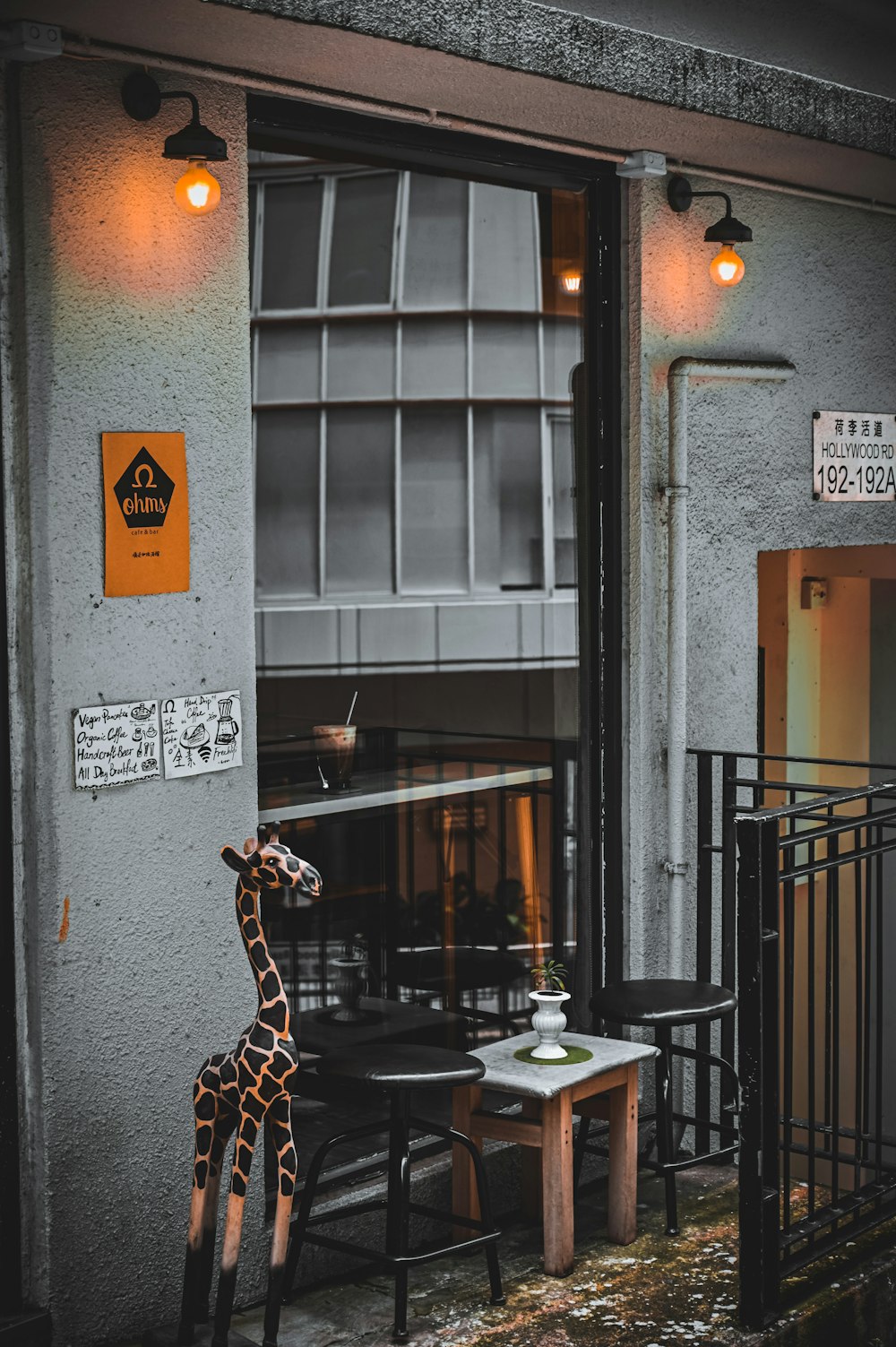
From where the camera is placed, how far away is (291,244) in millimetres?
5898

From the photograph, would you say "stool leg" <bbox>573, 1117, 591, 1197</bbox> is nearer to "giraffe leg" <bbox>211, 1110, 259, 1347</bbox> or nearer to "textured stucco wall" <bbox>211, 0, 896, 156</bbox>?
"giraffe leg" <bbox>211, 1110, 259, 1347</bbox>

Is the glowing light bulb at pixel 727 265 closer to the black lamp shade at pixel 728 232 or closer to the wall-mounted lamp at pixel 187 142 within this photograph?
the black lamp shade at pixel 728 232

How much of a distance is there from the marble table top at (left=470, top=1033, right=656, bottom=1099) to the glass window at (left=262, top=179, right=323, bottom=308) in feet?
8.90

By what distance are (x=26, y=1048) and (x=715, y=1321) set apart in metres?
2.02

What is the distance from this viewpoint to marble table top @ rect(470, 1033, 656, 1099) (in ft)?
14.3

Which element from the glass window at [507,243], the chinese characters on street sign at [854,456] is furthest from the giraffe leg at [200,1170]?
the chinese characters on street sign at [854,456]

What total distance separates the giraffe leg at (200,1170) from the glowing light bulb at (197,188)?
87.2 inches

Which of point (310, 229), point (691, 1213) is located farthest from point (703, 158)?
point (691, 1213)

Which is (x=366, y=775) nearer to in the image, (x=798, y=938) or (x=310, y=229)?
(x=310, y=229)

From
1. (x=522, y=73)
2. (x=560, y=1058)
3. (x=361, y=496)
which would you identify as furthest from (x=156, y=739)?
(x=361, y=496)

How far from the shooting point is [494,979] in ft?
17.9

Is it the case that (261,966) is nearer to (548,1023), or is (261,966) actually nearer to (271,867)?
(271,867)

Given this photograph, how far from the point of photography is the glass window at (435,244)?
18.1 feet

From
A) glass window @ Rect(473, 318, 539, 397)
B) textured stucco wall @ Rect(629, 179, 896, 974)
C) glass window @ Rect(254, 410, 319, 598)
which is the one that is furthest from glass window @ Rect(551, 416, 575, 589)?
glass window @ Rect(254, 410, 319, 598)
